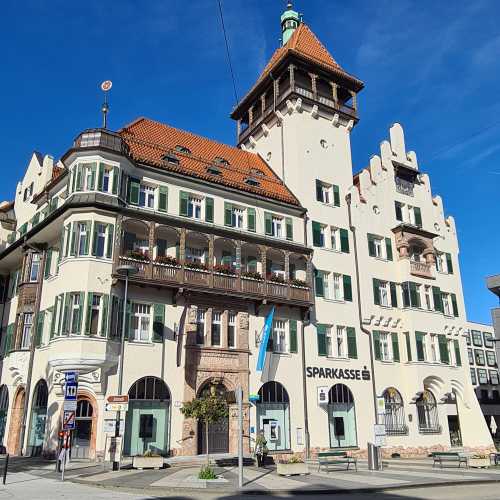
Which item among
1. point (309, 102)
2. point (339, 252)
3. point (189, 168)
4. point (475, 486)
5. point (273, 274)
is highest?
point (309, 102)

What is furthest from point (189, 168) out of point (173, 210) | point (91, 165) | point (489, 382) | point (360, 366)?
point (489, 382)

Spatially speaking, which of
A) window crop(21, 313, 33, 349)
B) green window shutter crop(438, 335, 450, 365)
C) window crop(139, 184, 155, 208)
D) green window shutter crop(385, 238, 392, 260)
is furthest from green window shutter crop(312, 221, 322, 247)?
window crop(21, 313, 33, 349)

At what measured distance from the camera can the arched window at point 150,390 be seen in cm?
2731

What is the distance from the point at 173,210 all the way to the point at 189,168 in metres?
3.74

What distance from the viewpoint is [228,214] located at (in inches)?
1328

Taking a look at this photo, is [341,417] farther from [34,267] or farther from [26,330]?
[34,267]

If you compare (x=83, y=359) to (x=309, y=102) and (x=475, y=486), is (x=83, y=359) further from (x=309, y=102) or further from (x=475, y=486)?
(x=309, y=102)

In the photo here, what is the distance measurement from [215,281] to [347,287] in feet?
35.3

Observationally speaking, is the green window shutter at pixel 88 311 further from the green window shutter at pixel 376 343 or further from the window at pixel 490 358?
the window at pixel 490 358

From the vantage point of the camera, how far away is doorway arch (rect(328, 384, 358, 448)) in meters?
33.4

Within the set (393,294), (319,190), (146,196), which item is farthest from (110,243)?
(393,294)

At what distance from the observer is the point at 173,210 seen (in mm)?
31625

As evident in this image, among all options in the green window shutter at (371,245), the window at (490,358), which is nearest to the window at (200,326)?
the green window shutter at (371,245)

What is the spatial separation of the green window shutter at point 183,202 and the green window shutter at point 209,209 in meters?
1.36
